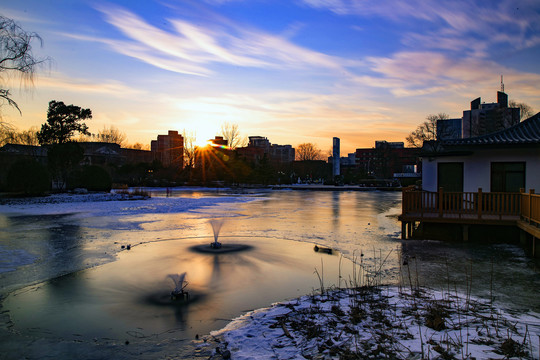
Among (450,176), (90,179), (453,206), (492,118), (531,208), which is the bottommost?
(453,206)

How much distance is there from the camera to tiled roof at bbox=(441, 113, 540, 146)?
16.9 metres

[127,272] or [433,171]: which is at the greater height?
[433,171]

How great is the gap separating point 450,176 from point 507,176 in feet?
8.95

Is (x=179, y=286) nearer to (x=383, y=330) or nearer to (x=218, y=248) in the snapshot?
(x=218, y=248)

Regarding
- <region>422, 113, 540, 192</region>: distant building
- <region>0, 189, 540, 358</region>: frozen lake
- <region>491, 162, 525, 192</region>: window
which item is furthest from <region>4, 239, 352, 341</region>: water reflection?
<region>491, 162, 525, 192</region>: window

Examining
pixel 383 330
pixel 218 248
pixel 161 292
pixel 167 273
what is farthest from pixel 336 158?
pixel 383 330

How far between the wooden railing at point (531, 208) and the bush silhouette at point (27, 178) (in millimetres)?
36245

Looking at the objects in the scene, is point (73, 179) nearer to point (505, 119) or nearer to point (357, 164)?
point (505, 119)

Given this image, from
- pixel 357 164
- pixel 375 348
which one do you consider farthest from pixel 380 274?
pixel 357 164

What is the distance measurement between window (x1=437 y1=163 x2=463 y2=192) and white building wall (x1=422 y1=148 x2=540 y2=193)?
30 centimetres

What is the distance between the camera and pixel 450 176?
65.1 ft

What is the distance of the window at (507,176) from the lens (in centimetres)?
1745

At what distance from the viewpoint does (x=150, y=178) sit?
73.4 m

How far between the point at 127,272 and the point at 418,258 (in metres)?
8.95
